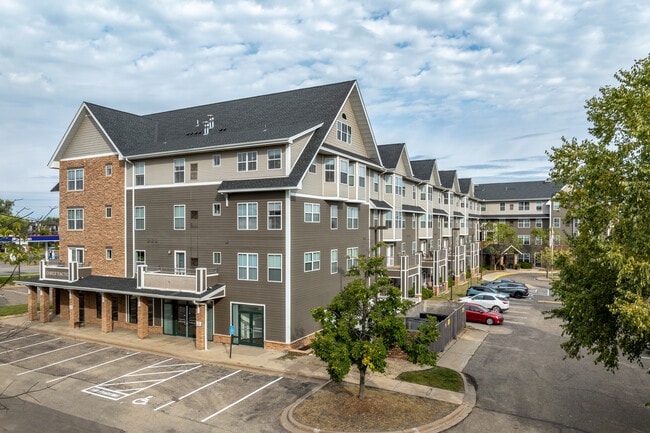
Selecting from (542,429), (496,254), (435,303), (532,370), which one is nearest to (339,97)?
(435,303)

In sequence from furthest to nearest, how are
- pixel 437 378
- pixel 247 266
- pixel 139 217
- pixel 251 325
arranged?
pixel 139 217 < pixel 247 266 < pixel 251 325 < pixel 437 378

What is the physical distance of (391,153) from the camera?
140 feet

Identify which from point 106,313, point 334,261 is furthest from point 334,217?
point 106,313

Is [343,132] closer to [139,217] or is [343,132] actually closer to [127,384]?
[139,217]

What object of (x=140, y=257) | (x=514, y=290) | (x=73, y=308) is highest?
(x=140, y=257)

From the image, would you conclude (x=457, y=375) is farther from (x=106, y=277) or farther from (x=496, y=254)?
(x=496, y=254)

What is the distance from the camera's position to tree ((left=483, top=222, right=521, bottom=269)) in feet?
235

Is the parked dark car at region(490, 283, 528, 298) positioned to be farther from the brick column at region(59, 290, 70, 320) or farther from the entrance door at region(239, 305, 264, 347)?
the brick column at region(59, 290, 70, 320)

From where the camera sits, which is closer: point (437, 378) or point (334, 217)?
point (437, 378)

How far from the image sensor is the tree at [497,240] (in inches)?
2825

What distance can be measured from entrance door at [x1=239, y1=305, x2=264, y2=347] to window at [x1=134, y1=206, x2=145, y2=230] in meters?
10.7

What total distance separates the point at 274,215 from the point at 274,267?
10.2 ft

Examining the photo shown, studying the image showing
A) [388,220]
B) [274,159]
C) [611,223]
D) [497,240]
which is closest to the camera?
[611,223]

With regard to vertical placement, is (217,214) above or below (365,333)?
above
